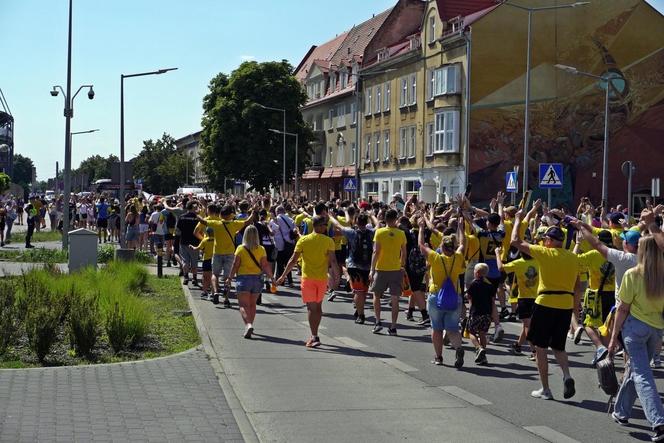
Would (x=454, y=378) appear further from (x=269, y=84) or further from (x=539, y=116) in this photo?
(x=269, y=84)

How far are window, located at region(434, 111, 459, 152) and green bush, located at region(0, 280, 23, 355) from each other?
35926 millimetres

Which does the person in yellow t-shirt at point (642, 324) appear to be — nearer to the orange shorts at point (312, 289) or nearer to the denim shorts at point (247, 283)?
the orange shorts at point (312, 289)

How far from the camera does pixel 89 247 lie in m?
19.6

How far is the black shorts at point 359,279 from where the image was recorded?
49.3ft

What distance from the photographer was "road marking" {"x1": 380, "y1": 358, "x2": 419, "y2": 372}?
10.5 metres

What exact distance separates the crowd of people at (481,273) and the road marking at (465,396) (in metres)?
0.64

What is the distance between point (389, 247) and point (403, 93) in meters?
42.3

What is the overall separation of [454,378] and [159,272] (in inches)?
520

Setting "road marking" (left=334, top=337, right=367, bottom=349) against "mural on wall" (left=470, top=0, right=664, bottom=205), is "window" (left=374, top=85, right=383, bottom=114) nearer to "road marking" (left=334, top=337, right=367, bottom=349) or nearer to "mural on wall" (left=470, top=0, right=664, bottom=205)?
"mural on wall" (left=470, top=0, right=664, bottom=205)

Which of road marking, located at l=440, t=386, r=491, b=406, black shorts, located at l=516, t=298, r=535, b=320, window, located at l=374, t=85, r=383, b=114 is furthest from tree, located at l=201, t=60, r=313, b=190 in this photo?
road marking, located at l=440, t=386, r=491, b=406

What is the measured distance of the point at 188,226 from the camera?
19.0 meters

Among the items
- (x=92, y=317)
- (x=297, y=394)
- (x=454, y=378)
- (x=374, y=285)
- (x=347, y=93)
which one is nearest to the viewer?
(x=297, y=394)

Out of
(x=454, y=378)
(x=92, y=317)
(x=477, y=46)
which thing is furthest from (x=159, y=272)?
(x=477, y=46)

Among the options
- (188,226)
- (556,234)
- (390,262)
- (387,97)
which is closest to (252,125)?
(387,97)
